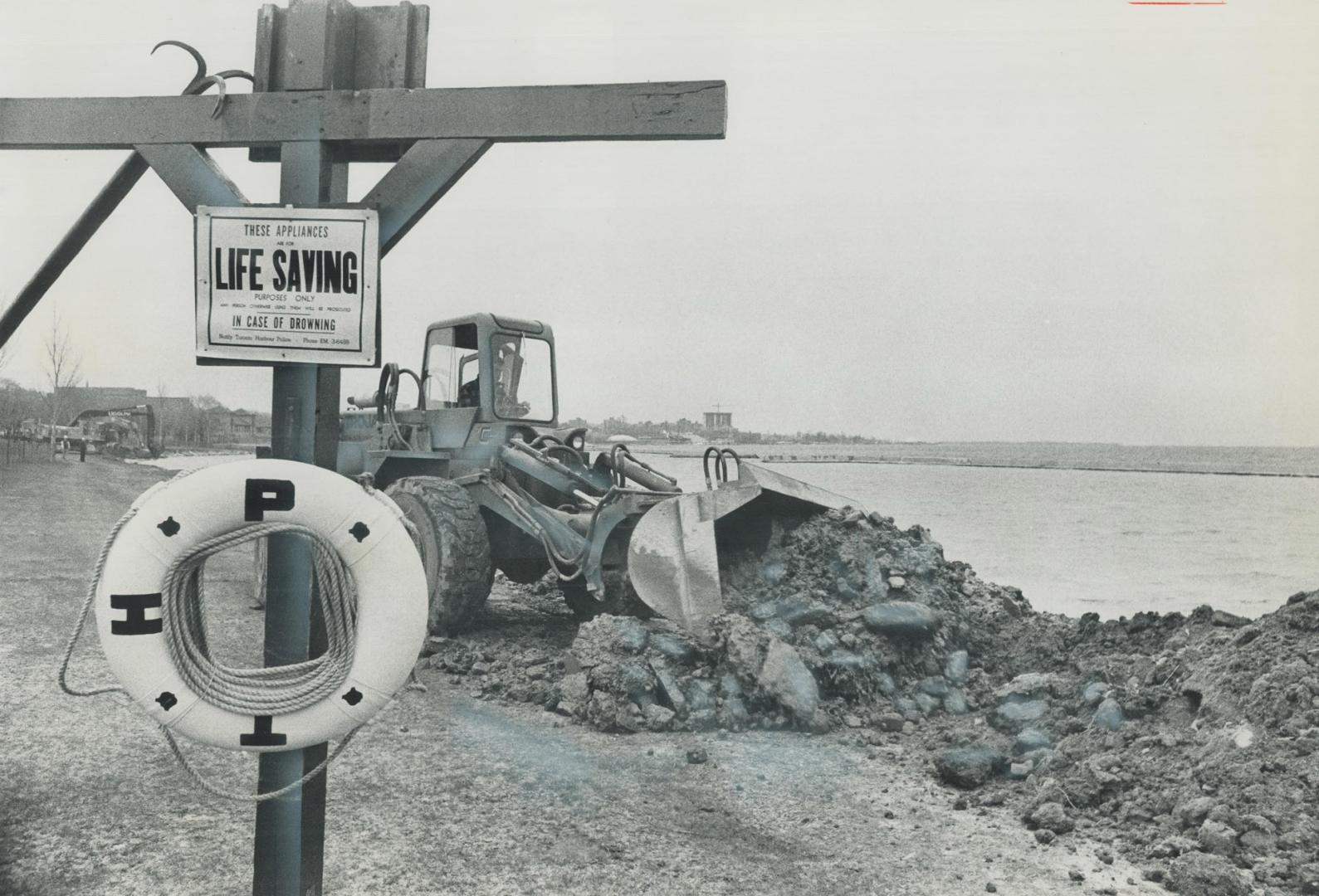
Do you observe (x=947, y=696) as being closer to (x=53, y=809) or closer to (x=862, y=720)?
(x=862, y=720)

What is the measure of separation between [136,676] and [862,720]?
368 centimetres

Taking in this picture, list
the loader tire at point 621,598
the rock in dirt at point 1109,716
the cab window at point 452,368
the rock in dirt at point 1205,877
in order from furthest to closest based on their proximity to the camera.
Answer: the cab window at point 452,368, the loader tire at point 621,598, the rock in dirt at point 1109,716, the rock in dirt at point 1205,877

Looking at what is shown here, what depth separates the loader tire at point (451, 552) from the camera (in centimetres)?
633

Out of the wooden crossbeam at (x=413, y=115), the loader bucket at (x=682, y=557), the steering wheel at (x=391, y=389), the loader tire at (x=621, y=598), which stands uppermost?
the wooden crossbeam at (x=413, y=115)

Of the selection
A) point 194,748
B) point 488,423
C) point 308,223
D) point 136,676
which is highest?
point 308,223

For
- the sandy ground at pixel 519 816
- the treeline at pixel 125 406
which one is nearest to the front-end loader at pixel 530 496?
the sandy ground at pixel 519 816

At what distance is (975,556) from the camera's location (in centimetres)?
1181

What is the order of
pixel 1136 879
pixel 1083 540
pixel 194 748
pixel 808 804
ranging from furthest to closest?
pixel 1083 540 → pixel 194 748 → pixel 808 804 → pixel 1136 879

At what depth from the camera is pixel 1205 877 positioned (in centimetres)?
327

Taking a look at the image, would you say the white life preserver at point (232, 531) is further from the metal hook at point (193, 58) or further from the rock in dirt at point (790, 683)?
the rock in dirt at point (790, 683)

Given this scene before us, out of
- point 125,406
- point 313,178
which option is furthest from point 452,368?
point 125,406

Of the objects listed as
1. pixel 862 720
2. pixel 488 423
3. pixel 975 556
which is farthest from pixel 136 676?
pixel 975 556

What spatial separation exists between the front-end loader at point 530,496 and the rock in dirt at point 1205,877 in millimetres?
2698

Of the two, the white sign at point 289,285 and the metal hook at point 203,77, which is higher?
the metal hook at point 203,77
